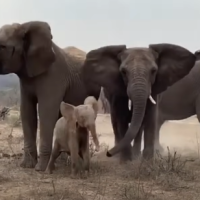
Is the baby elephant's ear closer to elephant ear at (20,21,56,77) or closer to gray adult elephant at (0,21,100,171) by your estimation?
gray adult elephant at (0,21,100,171)

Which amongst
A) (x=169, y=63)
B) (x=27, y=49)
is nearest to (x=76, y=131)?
(x=27, y=49)

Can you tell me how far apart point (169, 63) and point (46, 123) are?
6.94 feet

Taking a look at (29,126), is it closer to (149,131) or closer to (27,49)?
(27,49)

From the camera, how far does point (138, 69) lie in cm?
732

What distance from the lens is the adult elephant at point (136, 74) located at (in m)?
7.33

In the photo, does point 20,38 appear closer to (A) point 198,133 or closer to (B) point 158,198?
(B) point 158,198

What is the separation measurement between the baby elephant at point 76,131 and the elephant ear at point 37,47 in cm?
93

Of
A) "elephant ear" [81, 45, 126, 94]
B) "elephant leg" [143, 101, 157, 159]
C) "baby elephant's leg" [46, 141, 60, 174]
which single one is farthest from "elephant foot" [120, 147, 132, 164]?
"baby elephant's leg" [46, 141, 60, 174]

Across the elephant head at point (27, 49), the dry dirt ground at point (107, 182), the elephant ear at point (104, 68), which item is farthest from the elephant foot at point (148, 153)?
the elephant head at point (27, 49)

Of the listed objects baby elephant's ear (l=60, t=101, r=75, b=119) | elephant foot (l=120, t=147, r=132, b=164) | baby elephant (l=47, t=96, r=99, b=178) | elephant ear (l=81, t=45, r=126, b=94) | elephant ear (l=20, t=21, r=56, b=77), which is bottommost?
elephant foot (l=120, t=147, r=132, b=164)

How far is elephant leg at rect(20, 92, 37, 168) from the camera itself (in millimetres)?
7746

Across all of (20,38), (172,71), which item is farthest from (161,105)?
(20,38)

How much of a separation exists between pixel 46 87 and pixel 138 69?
4.17ft

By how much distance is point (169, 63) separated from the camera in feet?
26.9
